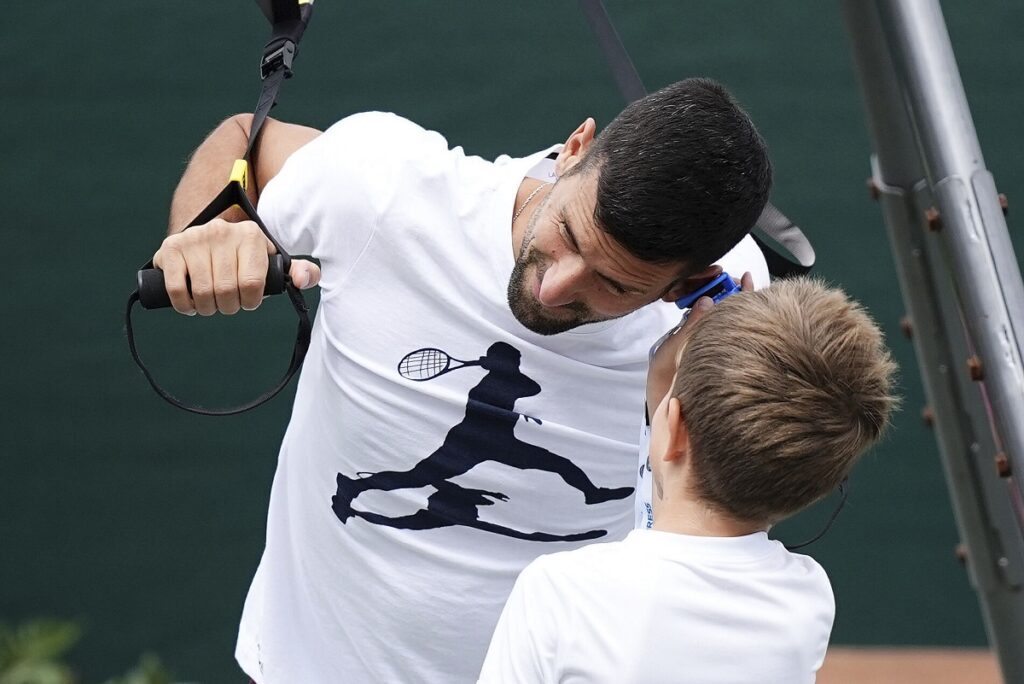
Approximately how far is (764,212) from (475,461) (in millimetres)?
402

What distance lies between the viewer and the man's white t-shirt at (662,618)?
91 centimetres

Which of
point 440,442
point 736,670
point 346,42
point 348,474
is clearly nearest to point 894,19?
point 736,670

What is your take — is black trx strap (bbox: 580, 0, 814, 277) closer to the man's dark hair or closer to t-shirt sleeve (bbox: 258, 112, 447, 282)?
the man's dark hair

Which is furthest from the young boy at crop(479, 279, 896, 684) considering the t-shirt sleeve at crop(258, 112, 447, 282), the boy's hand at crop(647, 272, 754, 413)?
the t-shirt sleeve at crop(258, 112, 447, 282)

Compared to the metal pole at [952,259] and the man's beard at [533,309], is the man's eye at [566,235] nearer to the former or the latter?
the man's beard at [533,309]

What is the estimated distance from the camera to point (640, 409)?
1330 millimetres

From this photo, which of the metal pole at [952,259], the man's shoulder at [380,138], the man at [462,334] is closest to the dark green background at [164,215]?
the man at [462,334]

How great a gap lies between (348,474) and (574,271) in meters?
0.39

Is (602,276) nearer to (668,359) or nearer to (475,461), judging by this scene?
(668,359)

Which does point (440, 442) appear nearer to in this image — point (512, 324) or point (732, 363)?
point (512, 324)

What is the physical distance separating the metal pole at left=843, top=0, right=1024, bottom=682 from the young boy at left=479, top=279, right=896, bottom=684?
0.19 feet

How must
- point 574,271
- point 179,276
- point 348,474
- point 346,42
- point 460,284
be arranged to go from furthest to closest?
point 346,42
point 348,474
point 460,284
point 574,271
point 179,276

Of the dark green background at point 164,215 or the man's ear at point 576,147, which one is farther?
the dark green background at point 164,215

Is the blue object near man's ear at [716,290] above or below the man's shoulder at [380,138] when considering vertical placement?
below
